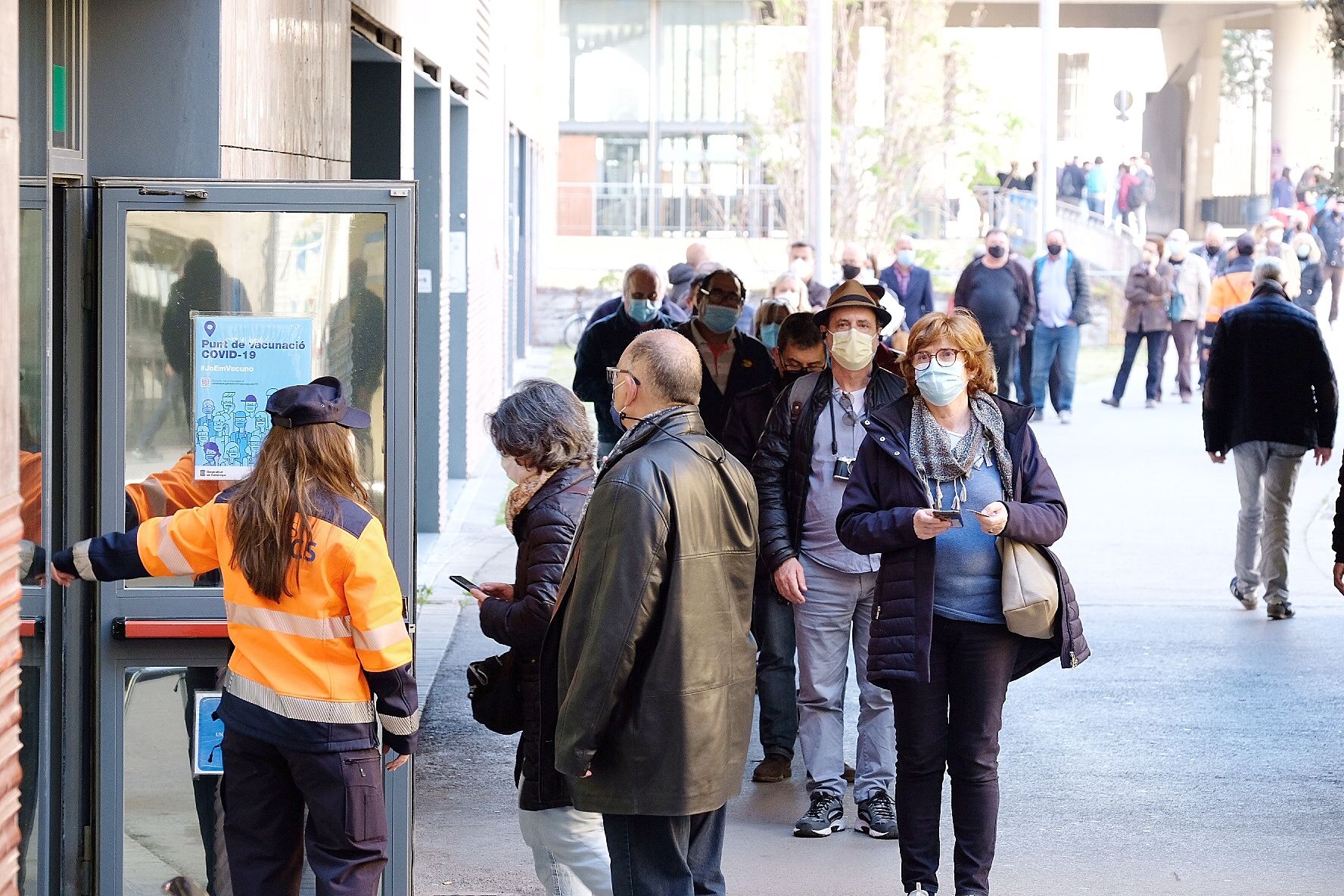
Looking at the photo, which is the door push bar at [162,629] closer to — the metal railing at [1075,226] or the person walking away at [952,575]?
the person walking away at [952,575]

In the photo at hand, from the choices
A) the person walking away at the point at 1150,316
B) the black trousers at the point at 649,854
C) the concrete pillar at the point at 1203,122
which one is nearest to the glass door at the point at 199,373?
the black trousers at the point at 649,854

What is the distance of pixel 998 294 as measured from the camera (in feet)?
58.5

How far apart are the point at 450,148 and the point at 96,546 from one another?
10.3 m

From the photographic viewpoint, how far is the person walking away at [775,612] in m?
6.87

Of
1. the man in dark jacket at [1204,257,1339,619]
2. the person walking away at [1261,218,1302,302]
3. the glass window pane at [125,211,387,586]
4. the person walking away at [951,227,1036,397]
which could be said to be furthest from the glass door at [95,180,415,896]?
the person walking away at [951,227,1036,397]

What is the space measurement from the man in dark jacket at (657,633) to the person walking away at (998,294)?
13.7 metres

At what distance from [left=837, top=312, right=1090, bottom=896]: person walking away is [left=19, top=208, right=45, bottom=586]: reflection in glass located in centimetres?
229

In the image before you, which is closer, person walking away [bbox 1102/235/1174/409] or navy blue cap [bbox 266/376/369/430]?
navy blue cap [bbox 266/376/369/430]

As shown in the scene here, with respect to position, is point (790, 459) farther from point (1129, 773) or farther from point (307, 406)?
point (307, 406)

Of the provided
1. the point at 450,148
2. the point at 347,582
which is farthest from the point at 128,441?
the point at 450,148

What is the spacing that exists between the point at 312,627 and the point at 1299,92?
41.2 meters

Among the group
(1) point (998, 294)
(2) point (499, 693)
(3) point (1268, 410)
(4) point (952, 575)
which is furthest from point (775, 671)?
(1) point (998, 294)

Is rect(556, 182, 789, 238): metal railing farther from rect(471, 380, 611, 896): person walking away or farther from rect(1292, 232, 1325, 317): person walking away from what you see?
rect(471, 380, 611, 896): person walking away

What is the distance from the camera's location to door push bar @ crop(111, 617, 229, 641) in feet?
15.9
